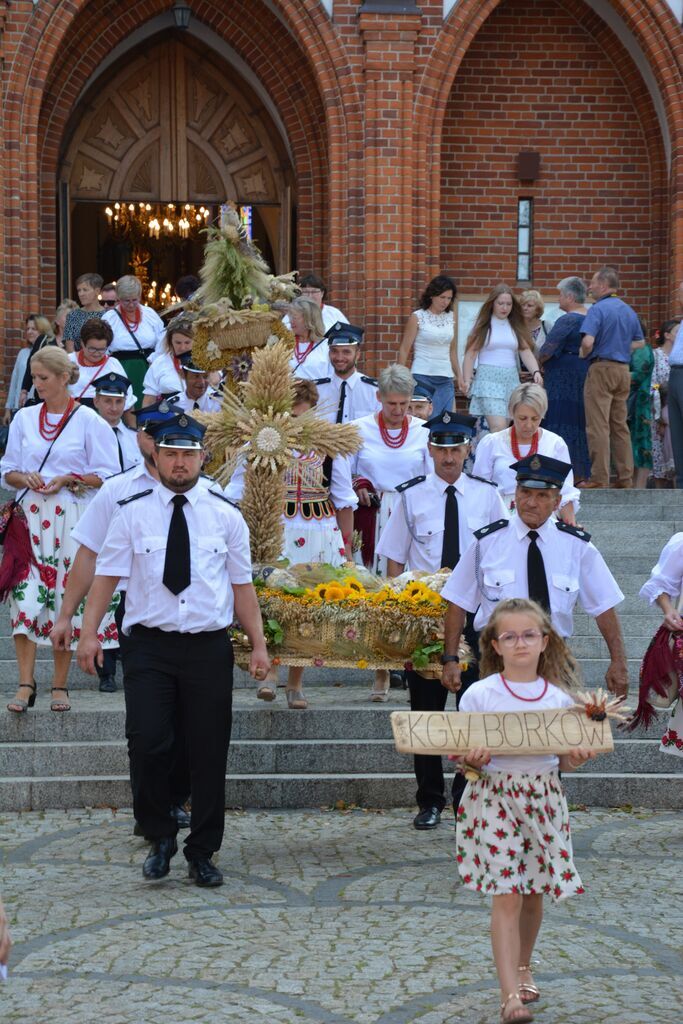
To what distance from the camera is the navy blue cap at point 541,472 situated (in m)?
6.81

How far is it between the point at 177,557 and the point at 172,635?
0.35m

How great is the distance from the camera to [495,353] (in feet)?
43.0

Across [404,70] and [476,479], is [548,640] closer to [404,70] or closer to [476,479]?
[476,479]

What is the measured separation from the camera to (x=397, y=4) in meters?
16.3

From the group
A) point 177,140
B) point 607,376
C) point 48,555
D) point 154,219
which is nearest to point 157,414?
point 48,555

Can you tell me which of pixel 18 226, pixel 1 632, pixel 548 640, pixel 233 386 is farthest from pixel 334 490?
pixel 18 226

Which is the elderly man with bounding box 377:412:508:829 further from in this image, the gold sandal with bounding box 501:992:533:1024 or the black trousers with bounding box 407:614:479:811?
the gold sandal with bounding box 501:992:533:1024

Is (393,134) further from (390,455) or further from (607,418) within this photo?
(390,455)

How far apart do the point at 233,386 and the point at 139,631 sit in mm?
3118

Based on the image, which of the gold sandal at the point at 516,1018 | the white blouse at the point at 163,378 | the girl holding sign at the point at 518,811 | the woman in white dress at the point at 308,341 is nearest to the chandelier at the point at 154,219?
the white blouse at the point at 163,378

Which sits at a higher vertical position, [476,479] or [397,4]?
[397,4]

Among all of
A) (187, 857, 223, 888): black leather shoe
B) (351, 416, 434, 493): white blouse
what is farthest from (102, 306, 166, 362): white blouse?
(187, 857, 223, 888): black leather shoe

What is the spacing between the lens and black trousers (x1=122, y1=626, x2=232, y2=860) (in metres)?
6.97

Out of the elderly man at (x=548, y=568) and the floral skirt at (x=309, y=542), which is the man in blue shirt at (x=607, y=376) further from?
the elderly man at (x=548, y=568)
